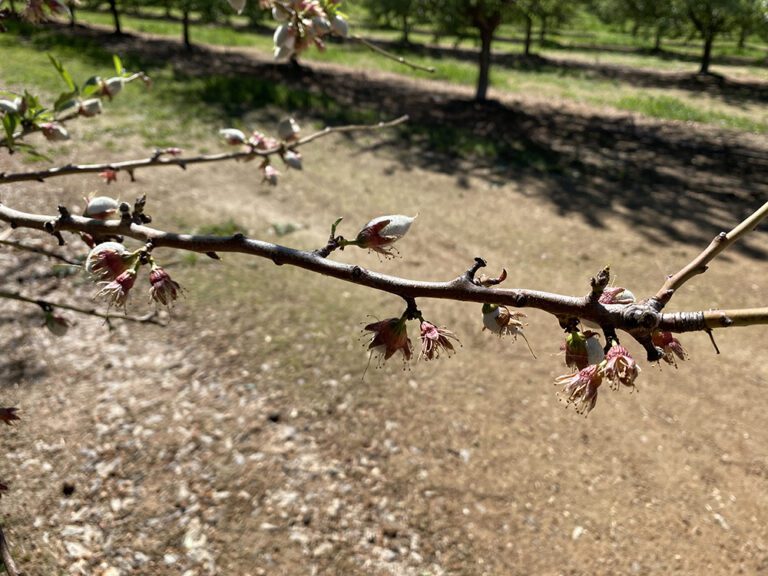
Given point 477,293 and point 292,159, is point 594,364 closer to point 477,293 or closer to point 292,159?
point 477,293

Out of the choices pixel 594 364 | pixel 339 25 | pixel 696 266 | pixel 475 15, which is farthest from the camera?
pixel 475 15

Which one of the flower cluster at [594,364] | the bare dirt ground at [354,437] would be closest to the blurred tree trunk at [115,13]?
the bare dirt ground at [354,437]

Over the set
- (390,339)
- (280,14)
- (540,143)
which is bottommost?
(540,143)

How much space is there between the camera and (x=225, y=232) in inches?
238

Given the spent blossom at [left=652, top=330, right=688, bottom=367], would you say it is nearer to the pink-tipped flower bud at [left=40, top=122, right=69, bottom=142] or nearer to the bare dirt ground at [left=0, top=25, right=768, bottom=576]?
the bare dirt ground at [left=0, top=25, right=768, bottom=576]

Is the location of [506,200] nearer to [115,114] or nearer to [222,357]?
[222,357]

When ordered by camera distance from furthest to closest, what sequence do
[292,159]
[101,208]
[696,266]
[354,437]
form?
[354,437] → [292,159] → [101,208] → [696,266]

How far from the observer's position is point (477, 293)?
0.91 metres

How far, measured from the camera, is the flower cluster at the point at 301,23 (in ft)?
5.85

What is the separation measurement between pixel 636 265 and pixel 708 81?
51.9 feet

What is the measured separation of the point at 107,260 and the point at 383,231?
521mm

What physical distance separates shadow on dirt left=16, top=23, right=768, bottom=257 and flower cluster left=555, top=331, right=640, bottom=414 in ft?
21.2

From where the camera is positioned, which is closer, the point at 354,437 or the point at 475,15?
the point at 354,437

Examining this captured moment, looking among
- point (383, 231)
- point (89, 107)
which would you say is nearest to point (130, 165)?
point (89, 107)
